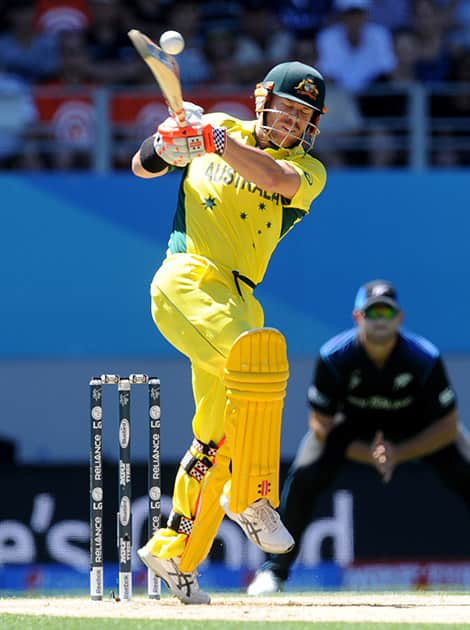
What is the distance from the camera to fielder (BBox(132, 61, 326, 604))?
4977 millimetres

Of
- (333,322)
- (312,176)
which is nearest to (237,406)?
(312,176)

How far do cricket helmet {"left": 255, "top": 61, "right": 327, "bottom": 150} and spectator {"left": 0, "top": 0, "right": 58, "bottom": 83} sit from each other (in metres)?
5.34

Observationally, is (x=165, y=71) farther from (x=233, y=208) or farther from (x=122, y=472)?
(x=122, y=472)

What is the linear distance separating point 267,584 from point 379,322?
143cm

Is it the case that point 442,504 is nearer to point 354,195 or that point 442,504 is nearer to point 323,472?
point 323,472

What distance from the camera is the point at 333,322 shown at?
10.2m

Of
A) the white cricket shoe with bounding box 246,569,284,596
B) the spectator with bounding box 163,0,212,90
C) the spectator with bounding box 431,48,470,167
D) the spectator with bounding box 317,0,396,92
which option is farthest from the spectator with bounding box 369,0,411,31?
the white cricket shoe with bounding box 246,569,284,596

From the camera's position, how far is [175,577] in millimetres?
5266

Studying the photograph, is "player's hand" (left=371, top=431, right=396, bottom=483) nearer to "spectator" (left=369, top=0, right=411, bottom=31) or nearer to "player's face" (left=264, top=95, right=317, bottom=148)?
"player's face" (left=264, top=95, right=317, bottom=148)

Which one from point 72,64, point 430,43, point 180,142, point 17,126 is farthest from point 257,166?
point 430,43

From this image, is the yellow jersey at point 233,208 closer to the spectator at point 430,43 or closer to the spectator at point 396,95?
the spectator at point 396,95

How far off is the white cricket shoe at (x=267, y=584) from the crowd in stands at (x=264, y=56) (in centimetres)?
381

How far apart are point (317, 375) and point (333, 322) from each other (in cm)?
257

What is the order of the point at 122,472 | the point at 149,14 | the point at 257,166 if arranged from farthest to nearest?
the point at 149,14 < the point at 122,472 < the point at 257,166
